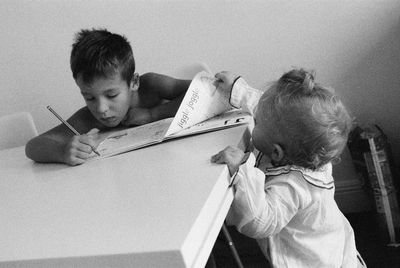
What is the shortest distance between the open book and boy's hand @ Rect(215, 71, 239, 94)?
0.05 ft

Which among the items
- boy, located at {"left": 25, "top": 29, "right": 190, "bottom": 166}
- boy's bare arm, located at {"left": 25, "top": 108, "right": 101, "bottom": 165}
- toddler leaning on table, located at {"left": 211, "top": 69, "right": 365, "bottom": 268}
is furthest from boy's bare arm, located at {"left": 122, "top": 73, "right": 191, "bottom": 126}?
toddler leaning on table, located at {"left": 211, "top": 69, "right": 365, "bottom": 268}

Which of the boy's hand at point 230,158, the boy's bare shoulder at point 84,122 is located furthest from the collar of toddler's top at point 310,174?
the boy's bare shoulder at point 84,122

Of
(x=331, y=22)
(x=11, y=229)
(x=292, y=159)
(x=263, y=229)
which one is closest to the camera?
(x=11, y=229)

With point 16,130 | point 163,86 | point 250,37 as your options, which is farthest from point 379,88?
point 16,130

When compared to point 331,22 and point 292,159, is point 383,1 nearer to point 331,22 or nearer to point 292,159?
point 331,22

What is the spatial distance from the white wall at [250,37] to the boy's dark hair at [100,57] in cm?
64

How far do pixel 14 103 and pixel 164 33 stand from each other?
2.68ft

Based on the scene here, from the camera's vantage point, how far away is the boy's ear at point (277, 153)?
1.03 meters

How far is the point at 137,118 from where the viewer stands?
1.41m

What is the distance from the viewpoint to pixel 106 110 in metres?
1.29

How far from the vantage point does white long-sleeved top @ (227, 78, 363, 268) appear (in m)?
0.87

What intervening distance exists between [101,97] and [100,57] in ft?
0.35

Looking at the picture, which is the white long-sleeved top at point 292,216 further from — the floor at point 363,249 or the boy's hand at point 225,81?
the floor at point 363,249

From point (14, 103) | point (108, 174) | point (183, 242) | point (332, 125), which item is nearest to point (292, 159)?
point (332, 125)
